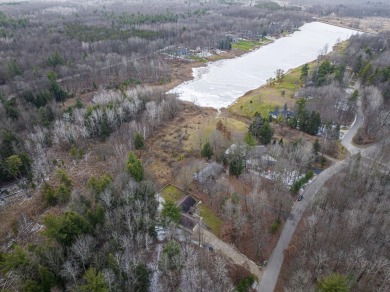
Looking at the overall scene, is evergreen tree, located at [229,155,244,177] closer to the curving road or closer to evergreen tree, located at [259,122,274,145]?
evergreen tree, located at [259,122,274,145]

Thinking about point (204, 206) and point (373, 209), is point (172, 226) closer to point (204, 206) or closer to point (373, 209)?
point (204, 206)

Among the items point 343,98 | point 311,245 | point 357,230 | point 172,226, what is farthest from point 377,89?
point 172,226

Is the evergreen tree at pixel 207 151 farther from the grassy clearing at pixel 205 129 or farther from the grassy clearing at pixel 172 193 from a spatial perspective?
the grassy clearing at pixel 172 193

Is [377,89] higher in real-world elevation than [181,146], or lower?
higher

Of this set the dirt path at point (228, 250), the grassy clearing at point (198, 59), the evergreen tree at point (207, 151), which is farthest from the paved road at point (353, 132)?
the grassy clearing at point (198, 59)

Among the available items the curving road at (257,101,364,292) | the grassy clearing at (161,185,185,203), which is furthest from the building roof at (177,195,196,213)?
the curving road at (257,101,364,292)
